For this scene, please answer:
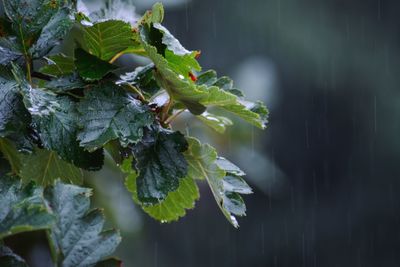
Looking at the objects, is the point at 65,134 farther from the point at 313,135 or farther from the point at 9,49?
the point at 313,135

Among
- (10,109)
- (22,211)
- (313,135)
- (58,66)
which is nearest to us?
(22,211)

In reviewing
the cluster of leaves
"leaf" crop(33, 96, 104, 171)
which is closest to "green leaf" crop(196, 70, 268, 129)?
the cluster of leaves

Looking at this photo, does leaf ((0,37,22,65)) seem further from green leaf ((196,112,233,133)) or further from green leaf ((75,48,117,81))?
green leaf ((196,112,233,133))

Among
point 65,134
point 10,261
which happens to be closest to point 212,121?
point 65,134

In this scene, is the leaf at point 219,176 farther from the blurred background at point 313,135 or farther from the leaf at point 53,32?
the blurred background at point 313,135

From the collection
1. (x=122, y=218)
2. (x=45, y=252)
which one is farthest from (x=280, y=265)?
(x=45, y=252)
